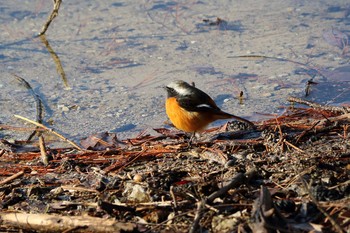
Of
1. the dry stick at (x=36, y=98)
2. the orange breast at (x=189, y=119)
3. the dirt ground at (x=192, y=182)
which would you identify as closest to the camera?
the dirt ground at (x=192, y=182)

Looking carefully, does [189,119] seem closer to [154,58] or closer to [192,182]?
[192,182]

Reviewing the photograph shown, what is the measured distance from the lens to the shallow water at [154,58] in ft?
26.8

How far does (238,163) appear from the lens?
15.3ft

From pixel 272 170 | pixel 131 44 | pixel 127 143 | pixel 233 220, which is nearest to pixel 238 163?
pixel 272 170

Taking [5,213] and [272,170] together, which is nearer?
[5,213]

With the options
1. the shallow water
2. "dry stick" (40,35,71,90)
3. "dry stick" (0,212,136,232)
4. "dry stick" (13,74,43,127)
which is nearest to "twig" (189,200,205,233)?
"dry stick" (0,212,136,232)

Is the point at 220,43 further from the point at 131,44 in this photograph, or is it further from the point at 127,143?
the point at 127,143

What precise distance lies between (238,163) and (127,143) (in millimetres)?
1503

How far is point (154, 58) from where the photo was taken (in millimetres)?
9703

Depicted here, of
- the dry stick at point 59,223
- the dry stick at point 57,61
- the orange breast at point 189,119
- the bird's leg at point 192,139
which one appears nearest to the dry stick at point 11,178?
the dry stick at point 59,223

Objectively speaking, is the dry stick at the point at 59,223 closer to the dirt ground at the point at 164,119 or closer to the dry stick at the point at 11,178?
the dirt ground at the point at 164,119

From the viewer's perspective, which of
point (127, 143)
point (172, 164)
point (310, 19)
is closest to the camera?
point (172, 164)

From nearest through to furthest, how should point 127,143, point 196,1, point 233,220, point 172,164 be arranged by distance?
point 233,220
point 172,164
point 127,143
point 196,1

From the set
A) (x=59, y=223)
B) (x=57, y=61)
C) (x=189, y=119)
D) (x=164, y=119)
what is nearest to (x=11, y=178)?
(x=59, y=223)
